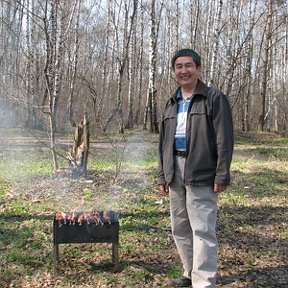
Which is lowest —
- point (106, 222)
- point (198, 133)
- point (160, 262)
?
point (160, 262)

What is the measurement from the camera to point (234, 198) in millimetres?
6891

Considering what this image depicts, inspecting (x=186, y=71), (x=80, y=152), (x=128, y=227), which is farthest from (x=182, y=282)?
(x=80, y=152)

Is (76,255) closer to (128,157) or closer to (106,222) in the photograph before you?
(106,222)

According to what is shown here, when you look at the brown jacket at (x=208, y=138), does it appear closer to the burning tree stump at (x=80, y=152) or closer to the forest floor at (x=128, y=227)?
the forest floor at (x=128, y=227)

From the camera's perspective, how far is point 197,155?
3248 millimetres

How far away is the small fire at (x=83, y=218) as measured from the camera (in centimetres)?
382

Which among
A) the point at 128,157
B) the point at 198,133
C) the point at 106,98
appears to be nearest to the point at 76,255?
the point at 198,133

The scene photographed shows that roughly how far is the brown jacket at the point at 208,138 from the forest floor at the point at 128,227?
4.04ft

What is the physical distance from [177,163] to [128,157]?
283 inches

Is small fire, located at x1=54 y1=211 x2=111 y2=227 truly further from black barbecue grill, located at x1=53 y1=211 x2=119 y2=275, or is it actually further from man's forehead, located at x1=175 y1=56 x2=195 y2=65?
man's forehead, located at x1=175 y1=56 x2=195 y2=65

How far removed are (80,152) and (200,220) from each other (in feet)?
15.6

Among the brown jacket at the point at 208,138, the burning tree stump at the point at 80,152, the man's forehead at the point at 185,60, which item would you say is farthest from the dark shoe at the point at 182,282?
the burning tree stump at the point at 80,152

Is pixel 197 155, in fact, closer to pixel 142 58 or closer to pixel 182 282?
pixel 182 282

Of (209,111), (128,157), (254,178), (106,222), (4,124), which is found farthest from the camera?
(4,124)
